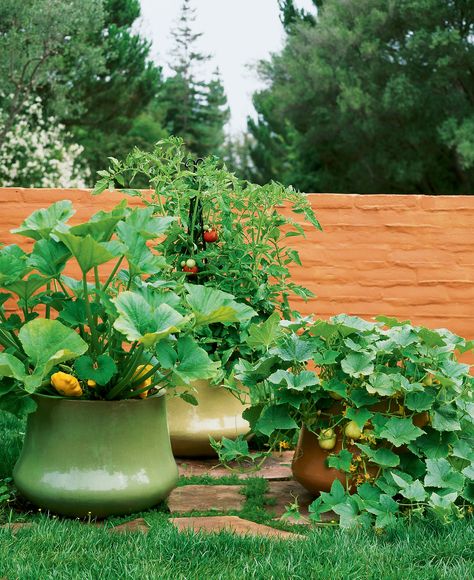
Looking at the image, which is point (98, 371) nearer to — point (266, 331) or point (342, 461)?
point (266, 331)

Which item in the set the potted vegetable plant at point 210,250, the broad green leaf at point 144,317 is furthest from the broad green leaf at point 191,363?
the potted vegetable plant at point 210,250

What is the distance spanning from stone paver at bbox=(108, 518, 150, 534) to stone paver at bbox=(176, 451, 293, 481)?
0.60 meters

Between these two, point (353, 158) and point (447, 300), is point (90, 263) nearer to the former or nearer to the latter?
point (447, 300)

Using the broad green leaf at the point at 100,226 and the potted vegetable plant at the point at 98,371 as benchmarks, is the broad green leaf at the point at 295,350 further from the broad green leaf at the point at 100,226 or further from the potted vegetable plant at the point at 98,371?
the broad green leaf at the point at 100,226

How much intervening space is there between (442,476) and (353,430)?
0.86ft

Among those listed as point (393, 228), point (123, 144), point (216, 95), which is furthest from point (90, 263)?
point (216, 95)

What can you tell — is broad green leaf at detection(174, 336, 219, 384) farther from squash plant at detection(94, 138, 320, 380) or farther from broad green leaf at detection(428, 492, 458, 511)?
squash plant at detection(94, 138, 320, 380)

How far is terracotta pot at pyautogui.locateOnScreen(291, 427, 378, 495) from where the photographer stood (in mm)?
2266

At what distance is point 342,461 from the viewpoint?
2189 mm

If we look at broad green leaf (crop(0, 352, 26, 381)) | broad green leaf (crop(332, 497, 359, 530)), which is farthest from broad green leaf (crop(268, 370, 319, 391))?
broad green leaf (crop(0, 352, 26, 381))

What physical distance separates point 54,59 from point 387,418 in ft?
49.2

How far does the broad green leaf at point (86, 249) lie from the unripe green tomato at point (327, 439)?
783mm

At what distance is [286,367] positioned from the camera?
231 centimetres

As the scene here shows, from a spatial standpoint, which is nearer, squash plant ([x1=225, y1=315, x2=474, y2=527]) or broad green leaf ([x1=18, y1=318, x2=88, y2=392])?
broad green leaf ([x1=18, y1=318, x2=88, y2=392])
